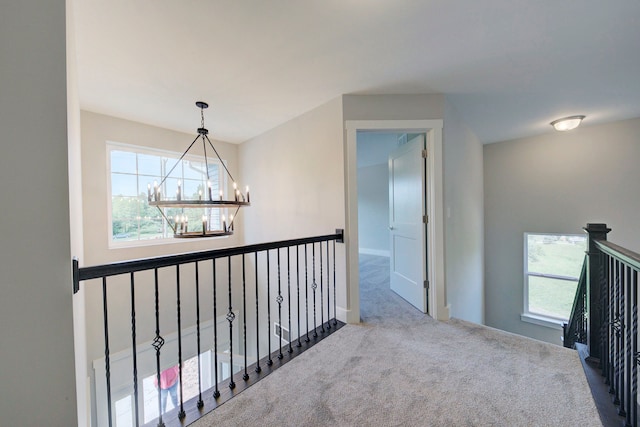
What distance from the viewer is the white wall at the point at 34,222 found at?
2.62 ft

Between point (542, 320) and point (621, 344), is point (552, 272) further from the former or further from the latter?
Result: point (621, 344)

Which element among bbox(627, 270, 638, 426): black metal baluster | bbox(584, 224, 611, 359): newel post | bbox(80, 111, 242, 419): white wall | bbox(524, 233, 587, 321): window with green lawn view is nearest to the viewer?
bbox(627, 270, 638, 426): black metal baluster

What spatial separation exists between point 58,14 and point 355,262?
2.52 m

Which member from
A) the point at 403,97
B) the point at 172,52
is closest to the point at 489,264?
the point at 403,97

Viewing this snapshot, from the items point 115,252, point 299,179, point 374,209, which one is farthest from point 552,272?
point 115,252

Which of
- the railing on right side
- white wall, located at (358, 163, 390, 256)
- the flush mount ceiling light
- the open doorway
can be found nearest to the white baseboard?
white wall, located at (358, 163, 390, 256)

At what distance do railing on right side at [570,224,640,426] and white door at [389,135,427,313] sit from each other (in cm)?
127

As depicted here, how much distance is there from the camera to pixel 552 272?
4.08 meters

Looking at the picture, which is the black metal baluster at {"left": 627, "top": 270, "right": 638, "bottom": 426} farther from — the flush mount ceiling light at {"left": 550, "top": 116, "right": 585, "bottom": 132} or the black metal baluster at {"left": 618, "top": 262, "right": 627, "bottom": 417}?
the flush mount ceiling light at {"left": 550, "top": 116, "right": 585, "bottom": 132}

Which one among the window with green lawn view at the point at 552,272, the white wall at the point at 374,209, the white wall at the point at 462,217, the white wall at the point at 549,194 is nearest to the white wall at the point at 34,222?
the white wall at the point at 462,217

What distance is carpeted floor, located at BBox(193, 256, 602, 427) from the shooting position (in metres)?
1.36

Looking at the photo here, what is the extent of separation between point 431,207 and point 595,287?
1330mm

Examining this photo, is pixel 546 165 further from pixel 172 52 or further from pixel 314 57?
pixel 172 52

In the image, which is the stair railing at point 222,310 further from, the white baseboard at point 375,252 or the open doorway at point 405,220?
the white baseboard at point 375,252
